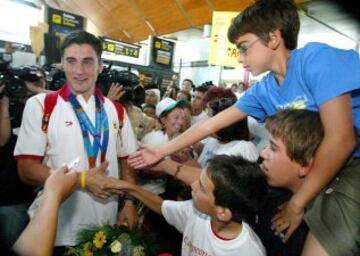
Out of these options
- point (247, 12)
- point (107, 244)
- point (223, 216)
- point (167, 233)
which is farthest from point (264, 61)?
point (167, 233)

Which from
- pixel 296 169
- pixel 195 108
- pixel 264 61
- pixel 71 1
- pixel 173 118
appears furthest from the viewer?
pixel 71 1

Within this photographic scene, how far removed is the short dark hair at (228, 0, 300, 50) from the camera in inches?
60.0

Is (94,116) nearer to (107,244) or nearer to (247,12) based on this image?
(107,244)

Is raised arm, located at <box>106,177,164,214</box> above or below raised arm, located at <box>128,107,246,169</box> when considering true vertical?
below

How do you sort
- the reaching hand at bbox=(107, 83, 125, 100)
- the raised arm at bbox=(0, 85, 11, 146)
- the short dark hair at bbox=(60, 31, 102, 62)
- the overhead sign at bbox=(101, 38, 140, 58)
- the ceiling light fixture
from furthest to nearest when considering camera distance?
the ceiling light fixture → the overhead sign at bbox=(101, 38, 140, 58) → the reaching hand at bbox=(107, 83, 125, 100) → the raised arm at bbox=(0, 85, 11, 146) → the short dark hair at bbox=(60, 31, 102, 62)

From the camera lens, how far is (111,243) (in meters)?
1.61

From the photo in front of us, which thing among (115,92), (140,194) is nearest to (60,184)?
(140,194)

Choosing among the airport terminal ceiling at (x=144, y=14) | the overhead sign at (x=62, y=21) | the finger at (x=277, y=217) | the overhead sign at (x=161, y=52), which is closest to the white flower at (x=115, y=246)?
the finger at (x=277, y=217)

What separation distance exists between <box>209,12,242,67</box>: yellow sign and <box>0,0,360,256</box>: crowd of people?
11.5 ft

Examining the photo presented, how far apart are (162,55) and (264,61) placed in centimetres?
724

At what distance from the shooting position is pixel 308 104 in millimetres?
1443

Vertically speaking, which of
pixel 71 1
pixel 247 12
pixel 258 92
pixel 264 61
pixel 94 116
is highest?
pixel 71 1

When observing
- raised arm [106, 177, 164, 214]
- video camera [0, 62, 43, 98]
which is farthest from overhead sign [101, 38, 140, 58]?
raised arm [106, 177, 164, 214]

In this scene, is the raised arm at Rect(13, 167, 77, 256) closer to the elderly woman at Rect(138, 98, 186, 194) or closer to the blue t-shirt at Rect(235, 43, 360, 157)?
the blue t-shirt at Rect(235, 43, 360, 157)
